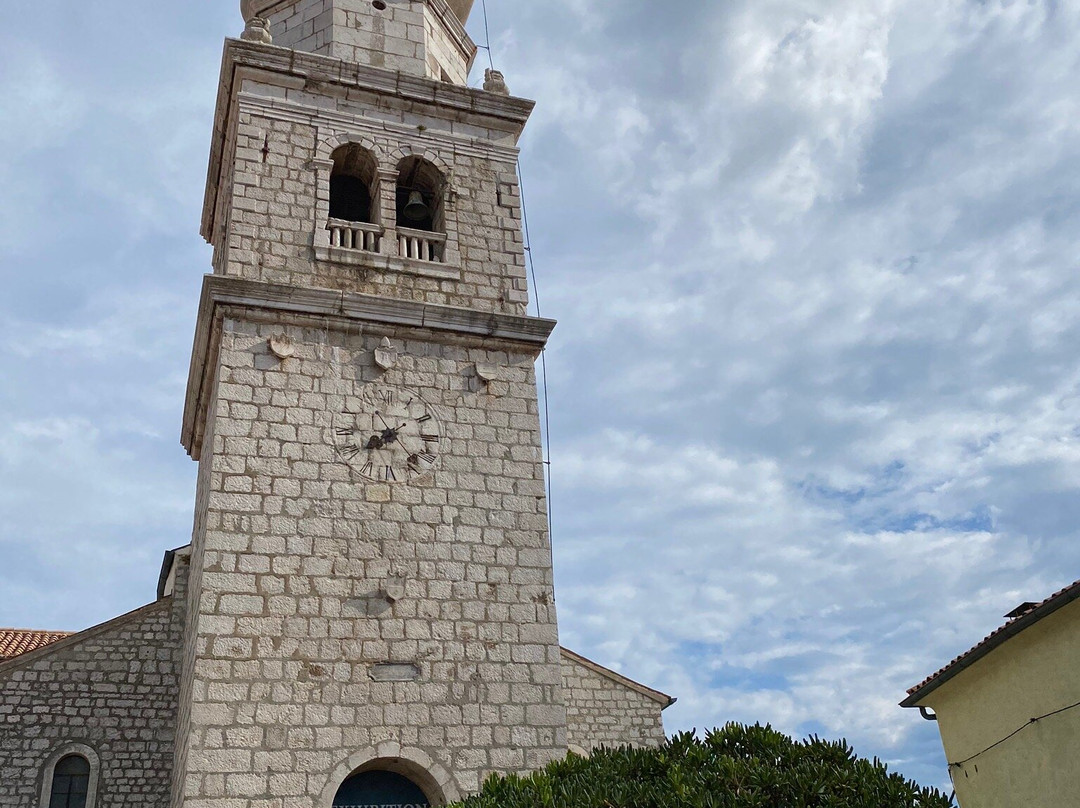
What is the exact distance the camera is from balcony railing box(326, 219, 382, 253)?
41.0 feet

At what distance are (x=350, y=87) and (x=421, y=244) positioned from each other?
229 centimetres

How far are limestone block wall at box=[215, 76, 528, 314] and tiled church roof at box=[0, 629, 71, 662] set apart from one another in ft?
22.2

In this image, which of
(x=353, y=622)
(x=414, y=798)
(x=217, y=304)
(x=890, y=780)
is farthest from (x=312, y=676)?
(x=890, y=780)

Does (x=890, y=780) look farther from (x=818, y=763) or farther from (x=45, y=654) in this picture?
(x=45, y=654)

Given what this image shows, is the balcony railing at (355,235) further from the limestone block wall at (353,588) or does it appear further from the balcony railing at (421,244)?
the limestone block wall at (353,588)

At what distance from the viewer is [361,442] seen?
11.2 meters

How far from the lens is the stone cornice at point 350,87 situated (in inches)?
512

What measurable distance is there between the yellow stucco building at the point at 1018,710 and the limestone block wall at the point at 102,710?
8.79 meters

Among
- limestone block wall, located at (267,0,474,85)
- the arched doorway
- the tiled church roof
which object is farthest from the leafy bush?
the tiled church roof

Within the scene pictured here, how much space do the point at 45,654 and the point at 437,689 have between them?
547 cm

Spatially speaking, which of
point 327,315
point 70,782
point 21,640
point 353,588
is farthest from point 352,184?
point 21,640

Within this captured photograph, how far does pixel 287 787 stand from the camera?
9383mm

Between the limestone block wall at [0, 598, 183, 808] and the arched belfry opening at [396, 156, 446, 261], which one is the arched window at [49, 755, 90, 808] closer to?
the limestone block wall at [0, 598, 183, 808]

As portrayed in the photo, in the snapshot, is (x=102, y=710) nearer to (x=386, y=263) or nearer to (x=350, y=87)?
(x=386, y=263)
